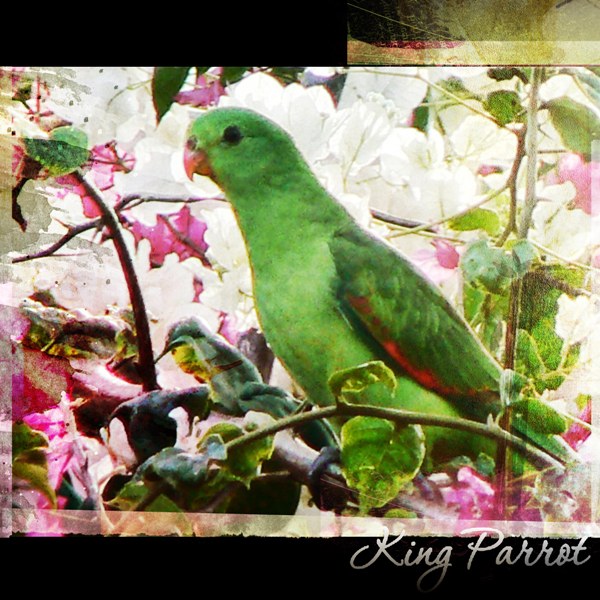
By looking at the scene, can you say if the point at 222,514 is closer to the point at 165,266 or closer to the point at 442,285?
the point at 165,266

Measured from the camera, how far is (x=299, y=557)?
1370mm

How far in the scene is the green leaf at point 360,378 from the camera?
1306 millimetres

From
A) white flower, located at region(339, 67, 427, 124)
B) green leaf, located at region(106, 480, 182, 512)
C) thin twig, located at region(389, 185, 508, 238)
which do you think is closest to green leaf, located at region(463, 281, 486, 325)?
thin twig, located at region(389, 185, 508, 238)

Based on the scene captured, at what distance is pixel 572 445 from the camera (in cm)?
133

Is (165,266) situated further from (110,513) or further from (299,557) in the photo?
(299,557)

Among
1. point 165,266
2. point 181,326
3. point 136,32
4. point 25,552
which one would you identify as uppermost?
point 136,32

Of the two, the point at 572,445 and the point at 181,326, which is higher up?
the point at 181,326

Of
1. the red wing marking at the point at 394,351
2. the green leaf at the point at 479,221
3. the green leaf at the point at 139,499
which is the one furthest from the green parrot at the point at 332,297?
the green leaf at the point at 139,499

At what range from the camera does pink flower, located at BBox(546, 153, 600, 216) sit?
52.0 inches

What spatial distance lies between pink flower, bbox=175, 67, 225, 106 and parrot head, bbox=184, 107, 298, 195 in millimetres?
27

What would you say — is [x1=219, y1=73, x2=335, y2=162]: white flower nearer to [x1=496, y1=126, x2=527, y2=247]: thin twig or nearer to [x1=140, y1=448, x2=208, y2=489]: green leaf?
[x1=496, y1=126, x2=527, y2=247]: thin twig

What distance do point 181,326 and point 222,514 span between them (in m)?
0.37

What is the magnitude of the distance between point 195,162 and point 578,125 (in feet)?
2.35

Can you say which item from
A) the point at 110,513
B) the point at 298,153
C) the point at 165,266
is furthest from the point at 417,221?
the point at 110,513
